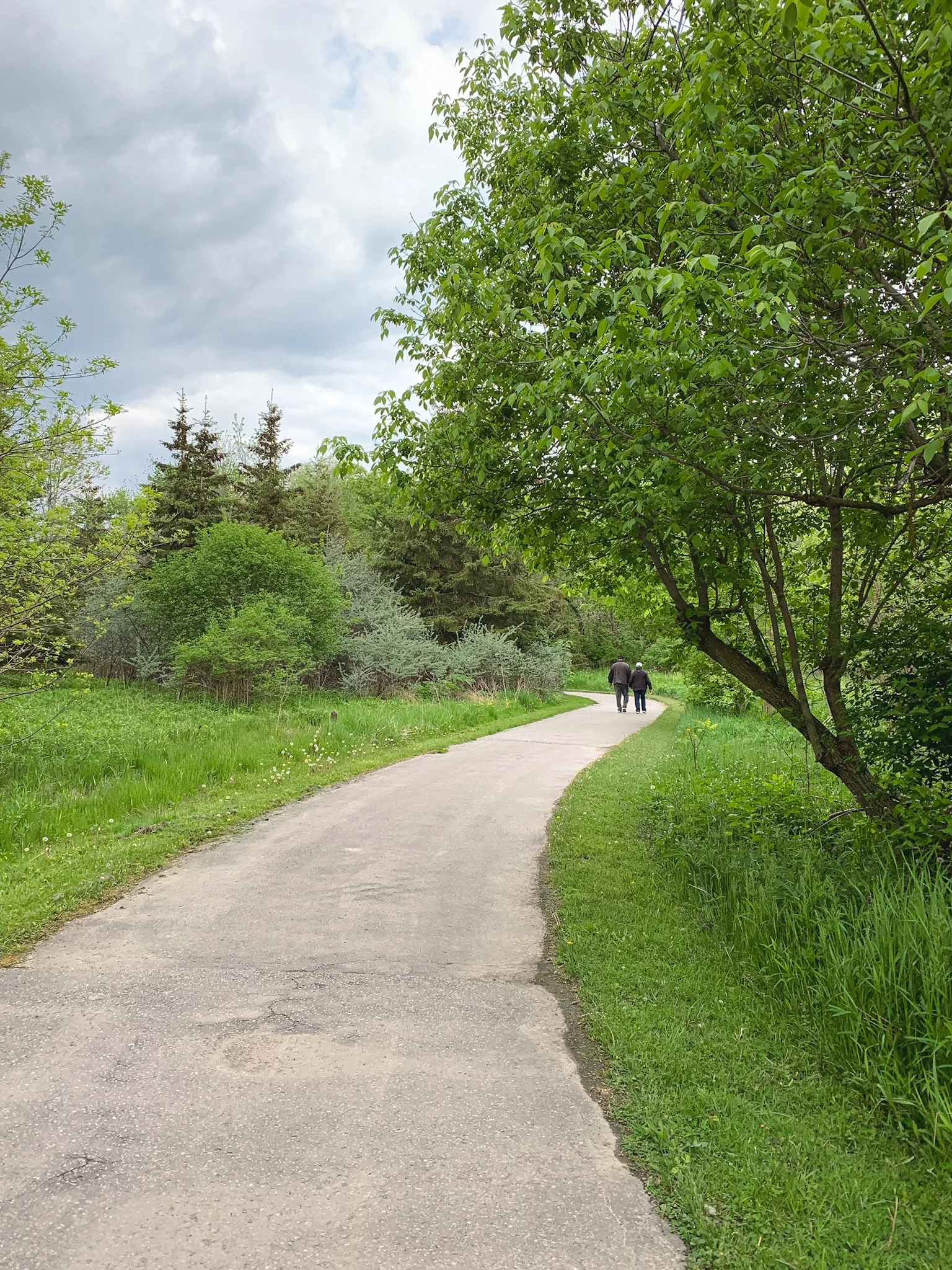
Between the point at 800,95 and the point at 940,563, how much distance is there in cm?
362

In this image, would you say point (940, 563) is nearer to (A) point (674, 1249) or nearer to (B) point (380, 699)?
(A) point (674, 1249)

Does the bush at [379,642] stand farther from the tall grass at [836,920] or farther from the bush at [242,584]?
the tall grass at [836,920]

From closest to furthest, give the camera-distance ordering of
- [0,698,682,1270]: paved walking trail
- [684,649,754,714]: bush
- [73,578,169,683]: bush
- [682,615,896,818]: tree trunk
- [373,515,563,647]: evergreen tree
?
[0,698,682,1270]: paved walking trail, [682,615,896,818]: tree trunk, [684,649,754,714]: bush, [73,578,169,683]: bush, [373,515,563,647]: evergreen tree

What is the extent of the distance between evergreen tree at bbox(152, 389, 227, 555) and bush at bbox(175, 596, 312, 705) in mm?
7095

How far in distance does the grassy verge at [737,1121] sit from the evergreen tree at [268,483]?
23161 mm

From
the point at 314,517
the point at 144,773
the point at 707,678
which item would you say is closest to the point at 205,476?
the point at 314,517

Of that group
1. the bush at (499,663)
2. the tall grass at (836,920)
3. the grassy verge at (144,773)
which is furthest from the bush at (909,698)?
the bush at (499,663)

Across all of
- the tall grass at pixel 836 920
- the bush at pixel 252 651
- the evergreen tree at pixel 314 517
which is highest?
the evergreen tree at pixel 314 517

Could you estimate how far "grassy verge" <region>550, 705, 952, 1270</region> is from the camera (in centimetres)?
222

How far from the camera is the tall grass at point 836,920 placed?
3.03 m

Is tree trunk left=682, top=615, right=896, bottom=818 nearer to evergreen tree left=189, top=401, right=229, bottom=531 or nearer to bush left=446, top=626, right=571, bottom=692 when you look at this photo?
bush left=446, top=626, right=571, bottom=692

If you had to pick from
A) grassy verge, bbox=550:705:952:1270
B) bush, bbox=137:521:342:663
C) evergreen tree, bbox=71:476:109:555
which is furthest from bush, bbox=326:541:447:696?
grassy verge, bbox=550:705:952:1270

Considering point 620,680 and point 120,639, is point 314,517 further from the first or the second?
point 620,680

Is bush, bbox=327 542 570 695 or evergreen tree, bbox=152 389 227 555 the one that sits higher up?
evergreen tree, bbox=152 389 227 555
